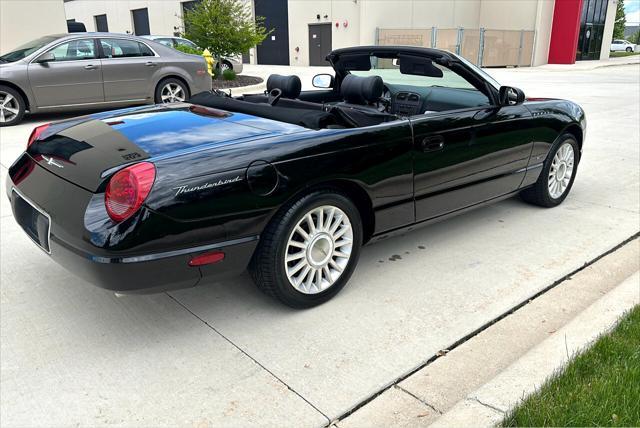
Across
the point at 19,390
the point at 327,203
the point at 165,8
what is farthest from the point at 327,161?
the point at 165,8

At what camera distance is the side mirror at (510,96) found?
420cm

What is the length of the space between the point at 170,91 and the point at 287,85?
6.98 meters

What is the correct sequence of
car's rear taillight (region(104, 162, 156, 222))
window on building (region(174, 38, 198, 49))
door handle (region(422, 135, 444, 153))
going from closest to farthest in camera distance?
1. car's rear taillight (region(104, 162, 156, 222))
2. door handle (region(422, 135, 444, 153))
3. window on building (region(174, 38, 198, 49))

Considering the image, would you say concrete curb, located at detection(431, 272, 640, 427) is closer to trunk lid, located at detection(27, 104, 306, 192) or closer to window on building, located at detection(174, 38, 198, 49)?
trunk lid, located at detection(27, 104, 306, 192)

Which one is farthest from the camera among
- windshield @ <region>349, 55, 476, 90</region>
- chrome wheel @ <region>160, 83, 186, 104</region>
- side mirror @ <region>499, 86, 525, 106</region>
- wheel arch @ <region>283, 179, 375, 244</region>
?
chrome wheel @ <region>160, 83, 186, 104</region>

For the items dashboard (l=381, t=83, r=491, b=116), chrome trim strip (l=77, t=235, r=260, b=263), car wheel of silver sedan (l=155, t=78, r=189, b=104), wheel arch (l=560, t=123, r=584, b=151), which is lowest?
car wheel of silver sedan (l=155, t=78, r=189, b=104)

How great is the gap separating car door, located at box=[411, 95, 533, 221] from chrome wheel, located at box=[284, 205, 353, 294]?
0.66 m

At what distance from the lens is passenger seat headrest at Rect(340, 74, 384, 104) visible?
3.96 m

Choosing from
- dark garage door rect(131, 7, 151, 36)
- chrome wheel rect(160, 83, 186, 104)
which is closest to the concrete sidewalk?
chrome wheel rect(160, 83, 186, 104)

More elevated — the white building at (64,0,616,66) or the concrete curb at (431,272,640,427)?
the white building at (64,0,616,66)

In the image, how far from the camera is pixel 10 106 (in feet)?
29.9

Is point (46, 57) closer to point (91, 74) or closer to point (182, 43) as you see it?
point (91, 74)

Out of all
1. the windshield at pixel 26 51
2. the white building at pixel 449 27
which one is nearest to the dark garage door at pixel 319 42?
the white building at pixel 449 27

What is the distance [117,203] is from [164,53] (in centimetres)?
868
